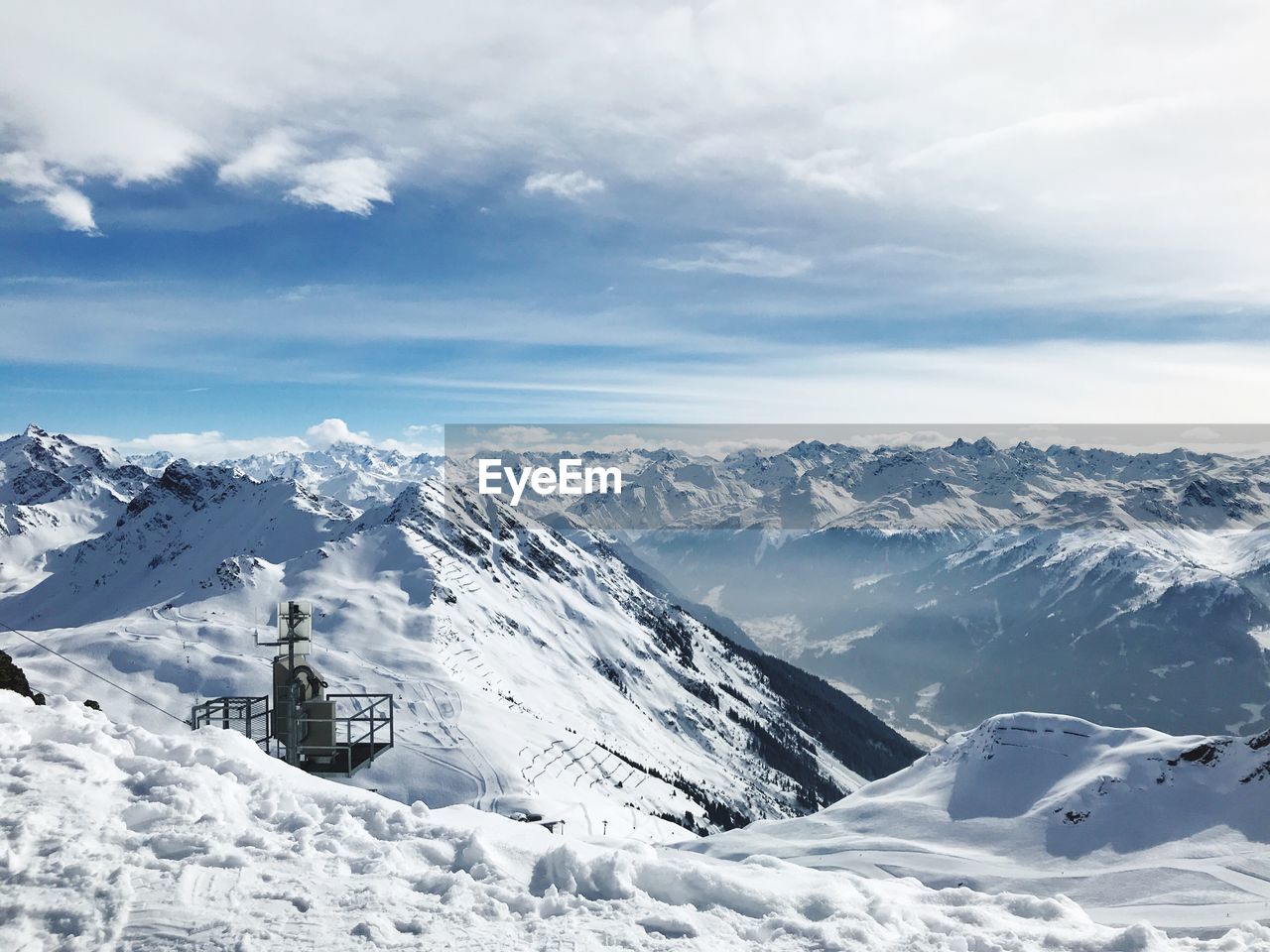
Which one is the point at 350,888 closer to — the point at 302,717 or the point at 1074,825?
the point at 302,717

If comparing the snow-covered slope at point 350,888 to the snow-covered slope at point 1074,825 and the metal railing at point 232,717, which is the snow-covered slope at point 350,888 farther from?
the snow-covered slope at point 1074,825

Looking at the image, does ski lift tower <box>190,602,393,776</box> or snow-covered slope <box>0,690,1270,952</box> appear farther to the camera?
ski lift tower <box>190,602,393,776</box>

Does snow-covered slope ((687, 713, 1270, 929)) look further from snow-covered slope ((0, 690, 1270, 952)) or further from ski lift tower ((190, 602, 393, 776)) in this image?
ski lift tower ((190, 602, 393, 776))

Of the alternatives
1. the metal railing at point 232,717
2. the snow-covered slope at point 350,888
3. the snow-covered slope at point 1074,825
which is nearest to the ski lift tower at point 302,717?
the metal railing at point 232,717

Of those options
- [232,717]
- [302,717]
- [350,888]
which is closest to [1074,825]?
[302,717]

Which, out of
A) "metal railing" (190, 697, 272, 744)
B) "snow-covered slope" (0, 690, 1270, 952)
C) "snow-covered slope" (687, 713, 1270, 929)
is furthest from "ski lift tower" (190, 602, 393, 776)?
"snow-covered slope" (687, 713, 1270, 929)

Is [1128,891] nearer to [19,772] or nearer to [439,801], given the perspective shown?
[19,772]

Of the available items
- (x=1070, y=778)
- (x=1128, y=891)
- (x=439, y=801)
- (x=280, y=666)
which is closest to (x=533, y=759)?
(x=439, y=801)
